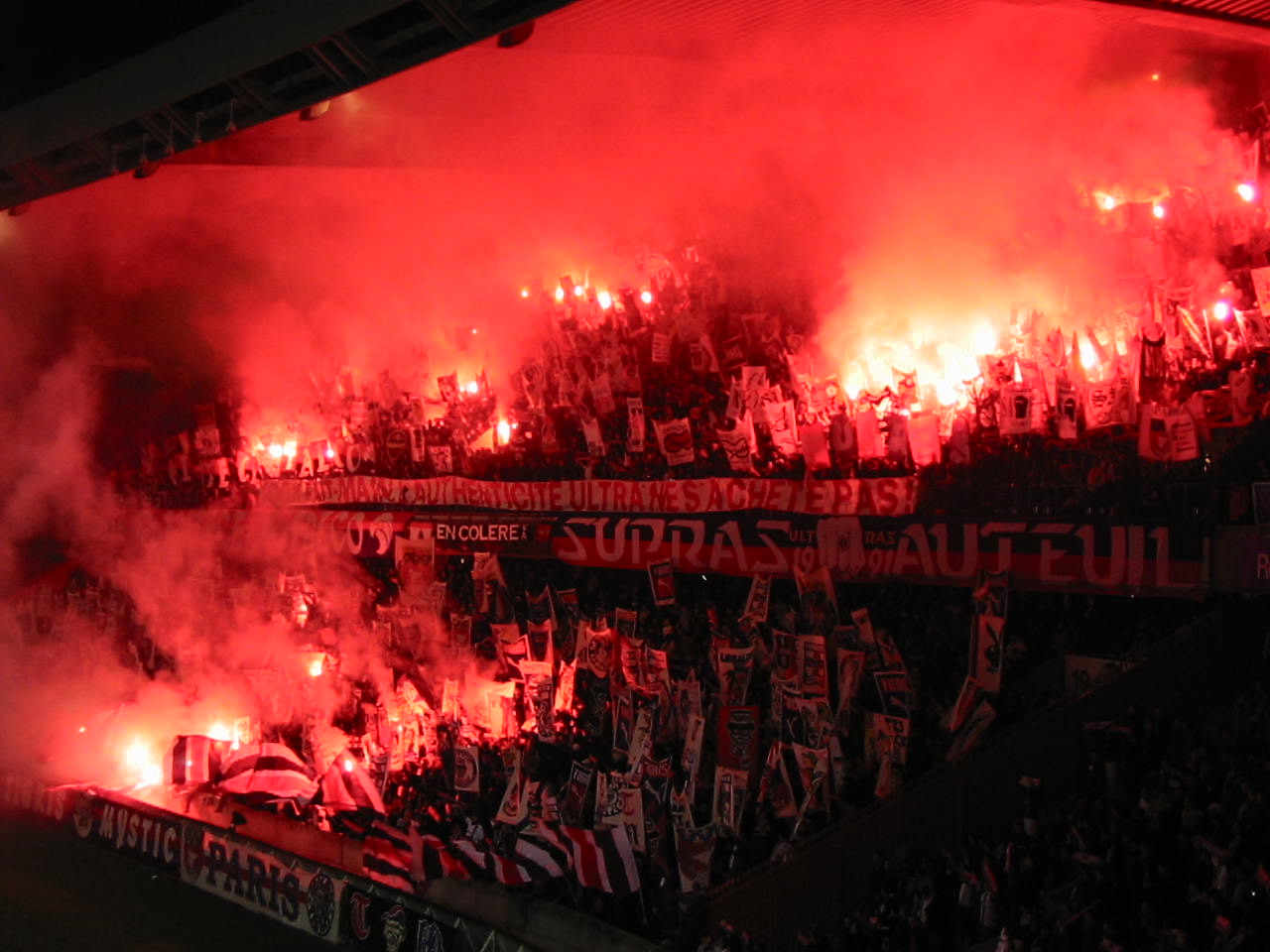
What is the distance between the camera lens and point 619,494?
11570 mm

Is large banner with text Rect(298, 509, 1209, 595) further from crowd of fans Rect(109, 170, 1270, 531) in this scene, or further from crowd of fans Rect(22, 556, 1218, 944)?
crowd of fans Rect(22, 556, 1218, 944)

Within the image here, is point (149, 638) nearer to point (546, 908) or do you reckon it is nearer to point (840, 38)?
point (546, 908)

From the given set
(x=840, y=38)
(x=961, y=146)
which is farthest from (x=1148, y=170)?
(x=840, y=38)

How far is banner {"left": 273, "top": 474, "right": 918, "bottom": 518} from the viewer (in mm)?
9500

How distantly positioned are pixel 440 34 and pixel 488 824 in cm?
643

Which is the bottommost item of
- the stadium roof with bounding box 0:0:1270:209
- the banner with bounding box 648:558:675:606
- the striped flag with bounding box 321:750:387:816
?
the striped flag with bounding box 321:750:387:816

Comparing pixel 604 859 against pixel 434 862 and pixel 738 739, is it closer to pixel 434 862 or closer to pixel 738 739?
pixel 738 739

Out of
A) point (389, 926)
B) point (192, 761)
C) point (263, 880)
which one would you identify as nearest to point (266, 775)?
point (192, 761)

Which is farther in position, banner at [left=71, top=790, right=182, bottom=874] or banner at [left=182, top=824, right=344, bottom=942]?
banner at [left=71, top=790, right=182, bottom=874]

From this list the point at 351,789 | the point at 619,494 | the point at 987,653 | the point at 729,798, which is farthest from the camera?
the point at 619,494

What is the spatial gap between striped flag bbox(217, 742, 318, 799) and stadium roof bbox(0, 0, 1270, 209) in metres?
5.33

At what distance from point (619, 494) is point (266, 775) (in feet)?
13.9

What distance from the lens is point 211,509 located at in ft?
54.6

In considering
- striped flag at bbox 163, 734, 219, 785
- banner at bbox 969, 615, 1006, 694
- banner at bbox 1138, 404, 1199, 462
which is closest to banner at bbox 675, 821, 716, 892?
banner at bbox 969, 615, 1006, 694
